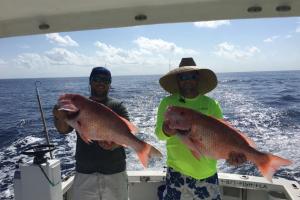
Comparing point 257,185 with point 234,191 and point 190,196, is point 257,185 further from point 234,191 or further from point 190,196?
point 190,196

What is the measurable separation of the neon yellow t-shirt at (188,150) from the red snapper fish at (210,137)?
32.0 inches

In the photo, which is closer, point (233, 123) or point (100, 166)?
point (100, 166)

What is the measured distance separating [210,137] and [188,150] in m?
0.87

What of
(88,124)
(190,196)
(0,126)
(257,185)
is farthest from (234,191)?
(0,126)

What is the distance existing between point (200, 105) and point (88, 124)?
50.3 inches

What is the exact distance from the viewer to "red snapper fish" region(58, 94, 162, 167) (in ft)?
7.60

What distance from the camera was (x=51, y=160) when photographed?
3760 mm

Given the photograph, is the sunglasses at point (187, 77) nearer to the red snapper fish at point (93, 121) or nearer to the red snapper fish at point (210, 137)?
the red snapper fish at point (210, 137)

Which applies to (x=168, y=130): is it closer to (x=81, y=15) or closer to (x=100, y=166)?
(x=100, y=166)

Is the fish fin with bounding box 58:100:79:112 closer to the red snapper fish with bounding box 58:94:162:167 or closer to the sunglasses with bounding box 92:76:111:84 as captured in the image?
the red snapper fish with bounding box 58:94:162:167

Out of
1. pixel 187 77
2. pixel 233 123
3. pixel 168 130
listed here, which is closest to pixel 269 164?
pixel 168 130

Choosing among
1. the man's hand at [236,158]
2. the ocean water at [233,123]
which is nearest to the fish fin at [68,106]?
the man's hand at [236,158]

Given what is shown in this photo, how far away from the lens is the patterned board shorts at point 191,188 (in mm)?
3252

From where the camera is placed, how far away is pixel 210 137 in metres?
2.38
